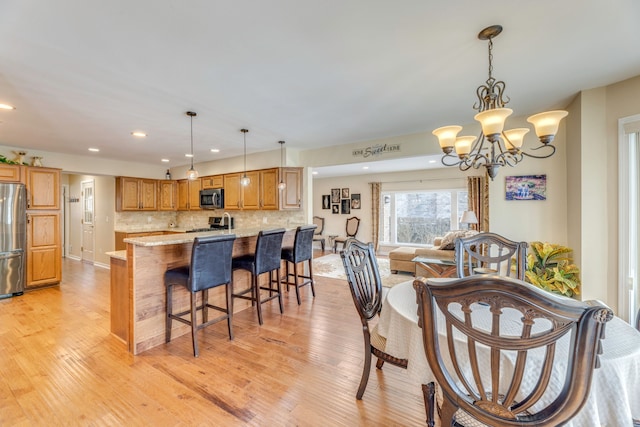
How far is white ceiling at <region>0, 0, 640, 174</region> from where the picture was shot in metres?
1.57

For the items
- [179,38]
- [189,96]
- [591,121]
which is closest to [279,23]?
[179,38]

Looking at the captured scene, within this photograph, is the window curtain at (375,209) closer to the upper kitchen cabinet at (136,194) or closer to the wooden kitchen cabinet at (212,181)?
the wooden kitchen cabinet at (212,181)

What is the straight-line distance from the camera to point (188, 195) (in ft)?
21.1

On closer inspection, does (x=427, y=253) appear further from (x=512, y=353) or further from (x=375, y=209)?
(x=512, y=353)

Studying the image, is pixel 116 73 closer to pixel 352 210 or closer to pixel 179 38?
pixel 179 38

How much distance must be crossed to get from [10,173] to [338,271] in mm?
5762

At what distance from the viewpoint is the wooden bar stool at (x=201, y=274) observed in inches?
94.2

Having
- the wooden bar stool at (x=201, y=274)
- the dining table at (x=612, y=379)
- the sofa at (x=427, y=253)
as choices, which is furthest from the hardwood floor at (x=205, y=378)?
the sofa at (x=427, y=253)

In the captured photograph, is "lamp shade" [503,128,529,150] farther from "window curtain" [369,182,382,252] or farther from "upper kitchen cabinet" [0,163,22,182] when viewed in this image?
"upper kitchen cabinet" [0,163,22,182]

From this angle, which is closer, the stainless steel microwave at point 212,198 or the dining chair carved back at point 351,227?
the stainless steel microwave at point 212,198

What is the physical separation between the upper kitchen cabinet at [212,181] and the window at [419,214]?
4776 mm

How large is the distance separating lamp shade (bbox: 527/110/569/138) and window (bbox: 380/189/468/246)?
19.3 feet

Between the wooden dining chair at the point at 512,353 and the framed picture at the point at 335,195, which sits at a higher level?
the framed picture at the point at 335,195

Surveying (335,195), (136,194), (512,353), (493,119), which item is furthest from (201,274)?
(335,195)
